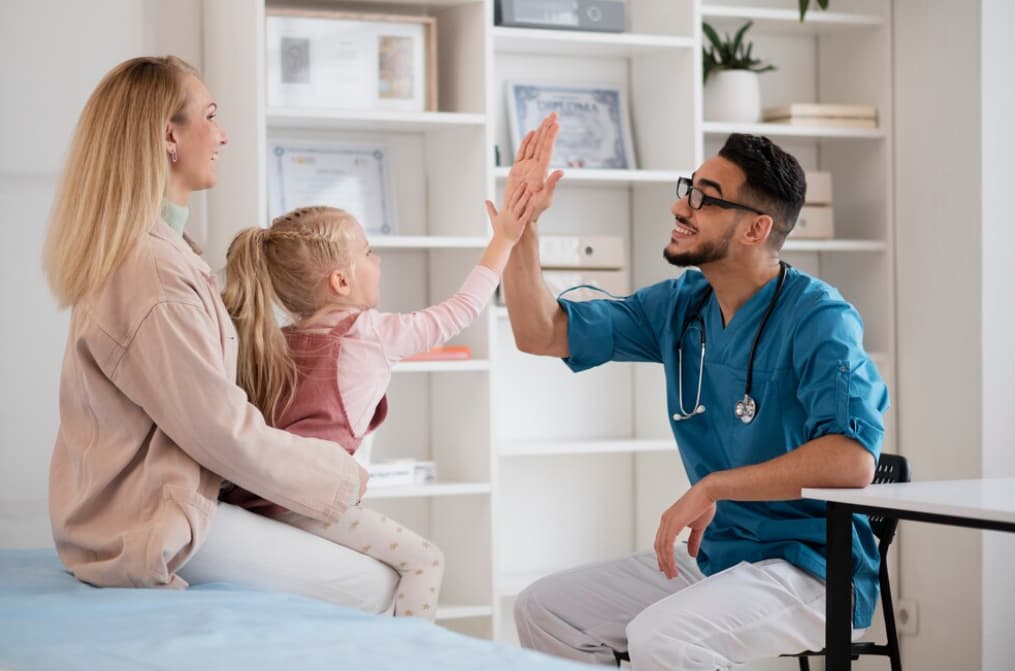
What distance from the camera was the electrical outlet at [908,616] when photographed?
3.58 metres

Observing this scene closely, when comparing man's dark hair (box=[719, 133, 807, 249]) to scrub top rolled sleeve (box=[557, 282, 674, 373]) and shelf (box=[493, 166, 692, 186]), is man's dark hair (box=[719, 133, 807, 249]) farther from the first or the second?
shelf (box=[493, 166, 692, 186])

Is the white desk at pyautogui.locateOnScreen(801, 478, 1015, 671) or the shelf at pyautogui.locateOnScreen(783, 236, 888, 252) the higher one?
the shelf at pyautogui.locateOnScreen(783, 236, 888, 252)

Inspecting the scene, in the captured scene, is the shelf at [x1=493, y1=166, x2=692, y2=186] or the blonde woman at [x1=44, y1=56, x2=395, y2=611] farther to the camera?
the shelf at [x1=493, y1=166, x2=692, y2=186]

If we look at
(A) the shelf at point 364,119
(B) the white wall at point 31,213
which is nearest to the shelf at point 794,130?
(A) the shelf at point 364,119

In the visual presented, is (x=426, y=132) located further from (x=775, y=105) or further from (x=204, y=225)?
(x=775, y=105)

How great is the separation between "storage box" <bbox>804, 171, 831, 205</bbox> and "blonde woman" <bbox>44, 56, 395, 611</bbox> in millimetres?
2005

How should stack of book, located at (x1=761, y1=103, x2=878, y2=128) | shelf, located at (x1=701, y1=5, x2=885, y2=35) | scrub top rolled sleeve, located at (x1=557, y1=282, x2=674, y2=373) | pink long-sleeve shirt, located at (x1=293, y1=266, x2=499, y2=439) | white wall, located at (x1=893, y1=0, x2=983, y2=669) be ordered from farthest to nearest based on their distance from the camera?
stack of book, located at (x1=761, y1=103, x2=878, y2=128), shelf, located at (x1=701, y1=5, x2=885, y2=35), white wall, located at (x1=893, y1=0, x2=983, y2=669), scrub top rolled sleeve, located at (x1=557, y1=282, x2=674, y2=373), pink long-sleeve shirt, located at (x1=293, y1=266, x2=499, y2=439)

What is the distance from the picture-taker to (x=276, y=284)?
2287 millimetres

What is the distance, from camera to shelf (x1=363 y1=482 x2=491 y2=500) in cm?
304

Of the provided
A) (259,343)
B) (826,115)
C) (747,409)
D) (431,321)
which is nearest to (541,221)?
(826,115)

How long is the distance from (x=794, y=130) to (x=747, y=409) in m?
1.45

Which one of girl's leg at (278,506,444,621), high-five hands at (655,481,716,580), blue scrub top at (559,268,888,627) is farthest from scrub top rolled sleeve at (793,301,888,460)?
girl's leg at (278,506,444,621)

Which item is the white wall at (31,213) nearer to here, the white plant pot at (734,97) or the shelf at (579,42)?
the shelf at (579,42)

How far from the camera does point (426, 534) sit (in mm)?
3475
